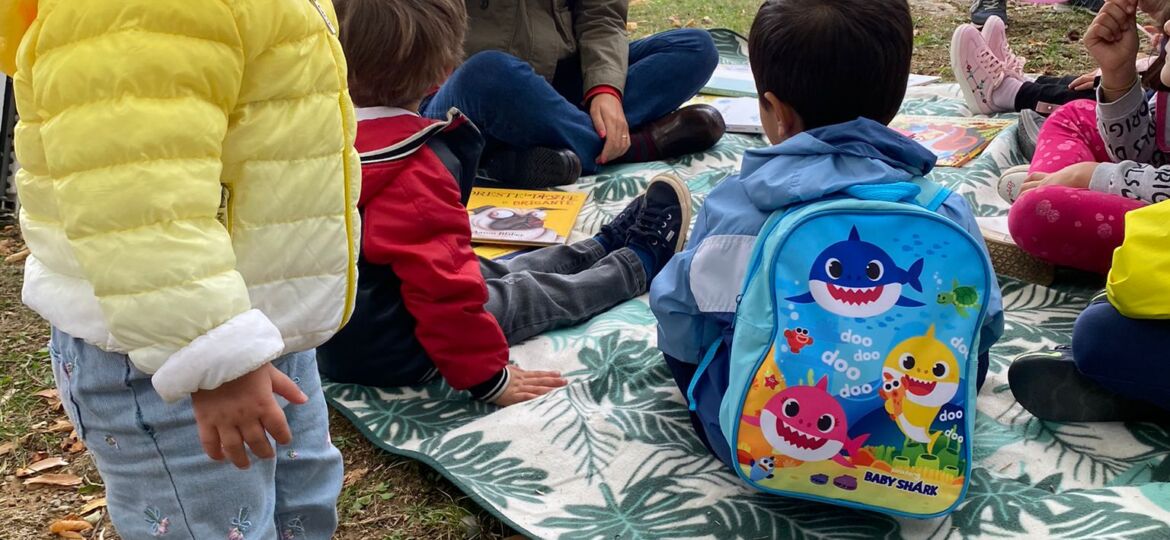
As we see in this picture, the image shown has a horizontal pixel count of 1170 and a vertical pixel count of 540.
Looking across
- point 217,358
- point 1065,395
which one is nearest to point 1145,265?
point 1065,395

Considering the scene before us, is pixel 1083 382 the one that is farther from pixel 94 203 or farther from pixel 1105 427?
pixel 94 203

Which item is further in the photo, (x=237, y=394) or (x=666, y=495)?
(x=666, y=495)

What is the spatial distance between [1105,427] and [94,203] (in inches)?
66.4

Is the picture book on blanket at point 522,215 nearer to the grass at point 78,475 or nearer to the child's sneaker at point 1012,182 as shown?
the grass at point 78,475

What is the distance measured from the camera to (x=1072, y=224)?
2289mm

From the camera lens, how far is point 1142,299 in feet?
5.74

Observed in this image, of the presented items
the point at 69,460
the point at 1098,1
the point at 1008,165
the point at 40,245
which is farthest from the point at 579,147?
the point at 1098,1

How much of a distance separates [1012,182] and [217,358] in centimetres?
225

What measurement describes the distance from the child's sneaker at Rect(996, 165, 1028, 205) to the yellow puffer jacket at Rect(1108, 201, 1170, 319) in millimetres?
969

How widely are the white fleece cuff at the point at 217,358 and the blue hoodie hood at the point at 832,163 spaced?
870 millimetres

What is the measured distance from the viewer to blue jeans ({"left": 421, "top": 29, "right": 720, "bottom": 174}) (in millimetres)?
3100

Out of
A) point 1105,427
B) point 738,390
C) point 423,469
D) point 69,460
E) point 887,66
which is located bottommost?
point 69,460

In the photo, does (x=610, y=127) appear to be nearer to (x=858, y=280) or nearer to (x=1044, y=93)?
(x=1044, y=93)

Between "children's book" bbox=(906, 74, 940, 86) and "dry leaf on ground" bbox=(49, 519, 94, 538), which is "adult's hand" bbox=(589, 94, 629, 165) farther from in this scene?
"dry leaf on ground" bbox=(49, 519, 94, 538)
